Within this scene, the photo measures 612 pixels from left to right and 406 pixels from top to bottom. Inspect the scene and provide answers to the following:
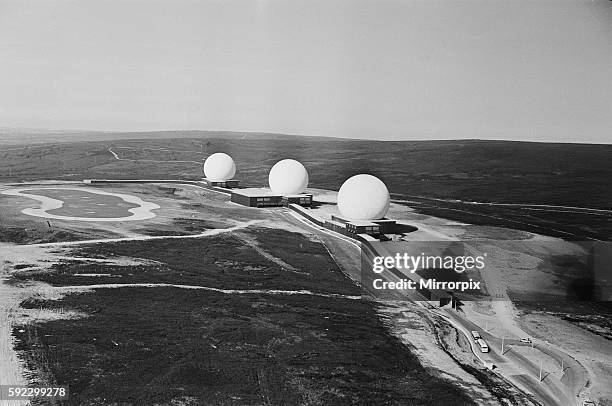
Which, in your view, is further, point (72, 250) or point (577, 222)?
point (577, 222)

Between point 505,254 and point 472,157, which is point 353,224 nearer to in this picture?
point 505,254

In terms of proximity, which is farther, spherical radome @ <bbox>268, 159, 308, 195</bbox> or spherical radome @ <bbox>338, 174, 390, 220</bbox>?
spherical radome @ <bbox>268, 159, 308, 195</bbox>

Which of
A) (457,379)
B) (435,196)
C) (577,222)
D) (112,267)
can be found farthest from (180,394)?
(435,196)

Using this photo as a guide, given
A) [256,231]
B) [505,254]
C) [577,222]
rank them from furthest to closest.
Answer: [577,222] → [256,231] → [505,254]

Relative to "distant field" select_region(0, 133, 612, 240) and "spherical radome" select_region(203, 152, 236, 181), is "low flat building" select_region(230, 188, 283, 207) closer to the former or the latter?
"spherical radome" select_region(203, 152, 236, 181)

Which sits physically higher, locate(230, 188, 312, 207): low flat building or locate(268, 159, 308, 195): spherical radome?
locate(268, 159, 308, 195): spherical radome

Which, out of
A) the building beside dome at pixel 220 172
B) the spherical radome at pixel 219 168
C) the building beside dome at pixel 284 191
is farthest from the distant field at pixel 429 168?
the spherical radome at pixel 219 168

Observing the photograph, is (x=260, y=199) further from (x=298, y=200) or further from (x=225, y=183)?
(x=225, y=183)

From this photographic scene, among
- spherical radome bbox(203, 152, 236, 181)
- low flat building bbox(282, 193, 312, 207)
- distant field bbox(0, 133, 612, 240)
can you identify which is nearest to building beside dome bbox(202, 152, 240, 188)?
spherical radome bbox(203, 152, 236, 181)
